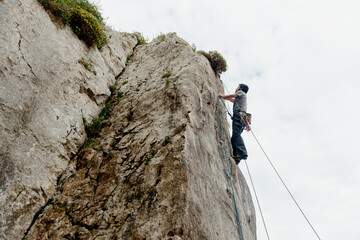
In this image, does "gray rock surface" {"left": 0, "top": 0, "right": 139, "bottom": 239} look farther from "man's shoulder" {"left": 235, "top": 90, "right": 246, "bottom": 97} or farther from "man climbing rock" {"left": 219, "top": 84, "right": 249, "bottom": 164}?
"man's shoulder" {"left": 235, "top": 90, "right": 246, "bottom": 97}

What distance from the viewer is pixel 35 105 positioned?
6.25m

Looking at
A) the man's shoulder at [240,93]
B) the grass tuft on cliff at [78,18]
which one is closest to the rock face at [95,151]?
the grass tuft on cliff at [78,18]

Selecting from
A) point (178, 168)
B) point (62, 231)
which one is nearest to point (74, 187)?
point (62, 231)

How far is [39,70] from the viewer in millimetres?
6734

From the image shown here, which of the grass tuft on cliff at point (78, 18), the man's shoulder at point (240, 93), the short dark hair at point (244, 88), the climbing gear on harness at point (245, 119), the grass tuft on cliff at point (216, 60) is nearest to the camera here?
the grass tuft on cliff at point (78, 18)

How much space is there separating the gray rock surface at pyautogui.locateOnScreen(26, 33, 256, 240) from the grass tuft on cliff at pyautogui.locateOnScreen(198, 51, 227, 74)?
329cm

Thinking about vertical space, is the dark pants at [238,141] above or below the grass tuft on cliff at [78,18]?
below

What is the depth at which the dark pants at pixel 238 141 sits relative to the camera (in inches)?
352

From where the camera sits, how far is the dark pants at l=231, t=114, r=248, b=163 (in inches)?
352

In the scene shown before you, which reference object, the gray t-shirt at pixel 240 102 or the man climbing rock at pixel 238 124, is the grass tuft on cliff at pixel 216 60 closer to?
the man climbing rock at pixel 238 124

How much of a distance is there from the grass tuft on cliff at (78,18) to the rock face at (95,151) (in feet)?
1.50

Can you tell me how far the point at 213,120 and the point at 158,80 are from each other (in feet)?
8.51

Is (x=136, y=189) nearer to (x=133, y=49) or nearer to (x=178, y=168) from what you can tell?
(x=178, y=168)

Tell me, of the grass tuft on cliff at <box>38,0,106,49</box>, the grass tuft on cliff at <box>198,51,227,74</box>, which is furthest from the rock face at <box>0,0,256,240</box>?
the grass tuft on cliff at <box>198,51,227,74</box>
